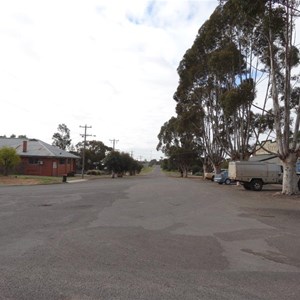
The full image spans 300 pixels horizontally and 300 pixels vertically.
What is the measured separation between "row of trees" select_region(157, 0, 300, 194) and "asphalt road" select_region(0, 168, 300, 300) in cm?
1333

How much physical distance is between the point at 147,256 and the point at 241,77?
29.7m

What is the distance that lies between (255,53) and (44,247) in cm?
2928

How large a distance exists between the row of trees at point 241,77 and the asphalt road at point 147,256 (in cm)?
1333

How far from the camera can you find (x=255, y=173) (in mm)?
32594

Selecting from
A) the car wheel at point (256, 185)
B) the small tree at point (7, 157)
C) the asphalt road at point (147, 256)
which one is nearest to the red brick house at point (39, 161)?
the small tree at point (7, 157)

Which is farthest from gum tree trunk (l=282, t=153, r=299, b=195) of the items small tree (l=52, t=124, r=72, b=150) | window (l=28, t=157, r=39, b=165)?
small tree (l=52, t=124, r=72, b=150)

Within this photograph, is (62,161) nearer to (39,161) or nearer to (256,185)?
(39,161)

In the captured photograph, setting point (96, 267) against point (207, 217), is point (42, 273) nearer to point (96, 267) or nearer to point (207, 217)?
point (96, 267)

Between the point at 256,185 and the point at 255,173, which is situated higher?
the point at 255,173

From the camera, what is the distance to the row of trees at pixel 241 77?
2525 cm

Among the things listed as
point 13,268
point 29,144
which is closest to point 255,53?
point 13,268

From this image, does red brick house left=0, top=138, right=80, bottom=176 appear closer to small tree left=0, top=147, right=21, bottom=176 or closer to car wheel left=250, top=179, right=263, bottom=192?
small tree left=0, top=147, right=21, bottom=176

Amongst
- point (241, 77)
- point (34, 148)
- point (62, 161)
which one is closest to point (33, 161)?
point (34, 148)

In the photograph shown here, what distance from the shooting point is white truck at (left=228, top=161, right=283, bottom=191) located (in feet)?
106
